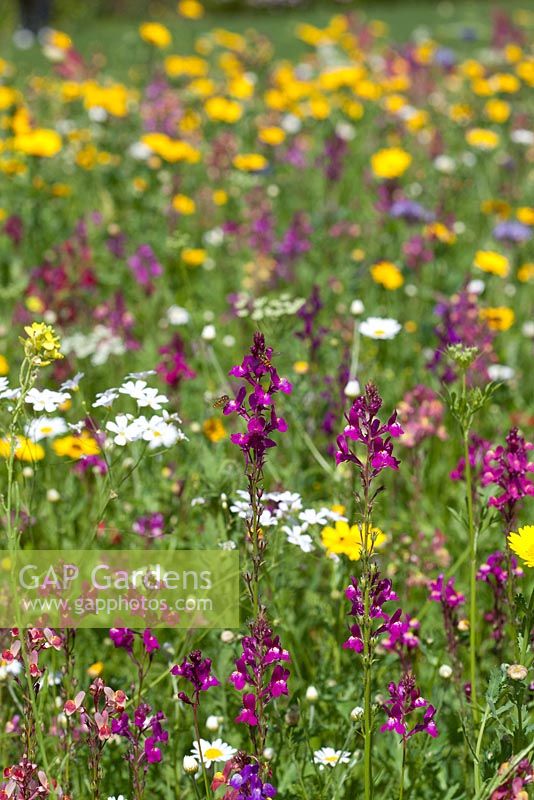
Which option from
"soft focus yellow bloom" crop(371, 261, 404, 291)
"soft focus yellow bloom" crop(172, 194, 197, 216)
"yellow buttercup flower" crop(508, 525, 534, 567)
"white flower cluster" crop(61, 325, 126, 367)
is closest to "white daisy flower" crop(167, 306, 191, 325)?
"white flower cluster" crop(61, 325, 126, 367)

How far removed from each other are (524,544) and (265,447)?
53 cm

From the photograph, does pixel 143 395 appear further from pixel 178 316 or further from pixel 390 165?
pixel 390 165

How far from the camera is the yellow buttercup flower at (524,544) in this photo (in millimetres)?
1764

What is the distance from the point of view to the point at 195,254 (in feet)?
14.3

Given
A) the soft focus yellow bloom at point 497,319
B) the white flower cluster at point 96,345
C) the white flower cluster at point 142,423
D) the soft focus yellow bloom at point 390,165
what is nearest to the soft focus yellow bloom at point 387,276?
the soft focus yellow bloom at point 497,319

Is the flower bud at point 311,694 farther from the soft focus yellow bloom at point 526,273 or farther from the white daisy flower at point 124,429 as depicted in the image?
the soft focus yellow bloom at point 526,273

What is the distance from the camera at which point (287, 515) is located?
226cm

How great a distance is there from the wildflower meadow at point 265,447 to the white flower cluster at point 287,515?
0.04ft

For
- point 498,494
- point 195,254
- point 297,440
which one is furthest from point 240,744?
point 195,254

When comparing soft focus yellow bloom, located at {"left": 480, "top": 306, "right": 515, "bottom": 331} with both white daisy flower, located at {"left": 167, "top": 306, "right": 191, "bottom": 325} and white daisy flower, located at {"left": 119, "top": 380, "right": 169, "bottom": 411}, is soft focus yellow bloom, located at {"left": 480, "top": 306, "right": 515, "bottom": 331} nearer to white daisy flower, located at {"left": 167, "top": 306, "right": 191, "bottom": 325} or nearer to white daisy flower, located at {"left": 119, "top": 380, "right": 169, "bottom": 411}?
white daisy flower, located at {"left": 167, "top": 306, "right": 191, "bottom": 325}

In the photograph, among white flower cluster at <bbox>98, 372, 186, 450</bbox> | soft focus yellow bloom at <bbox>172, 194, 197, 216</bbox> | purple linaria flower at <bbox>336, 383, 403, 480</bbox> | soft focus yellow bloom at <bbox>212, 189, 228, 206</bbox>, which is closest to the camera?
purple linaria flower at <bbox>336, 383, 403, 480</bbox>

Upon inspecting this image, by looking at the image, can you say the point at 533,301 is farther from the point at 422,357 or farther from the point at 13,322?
the point at 13,322

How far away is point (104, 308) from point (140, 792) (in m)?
2.54

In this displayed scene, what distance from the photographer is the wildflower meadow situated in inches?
68.1
